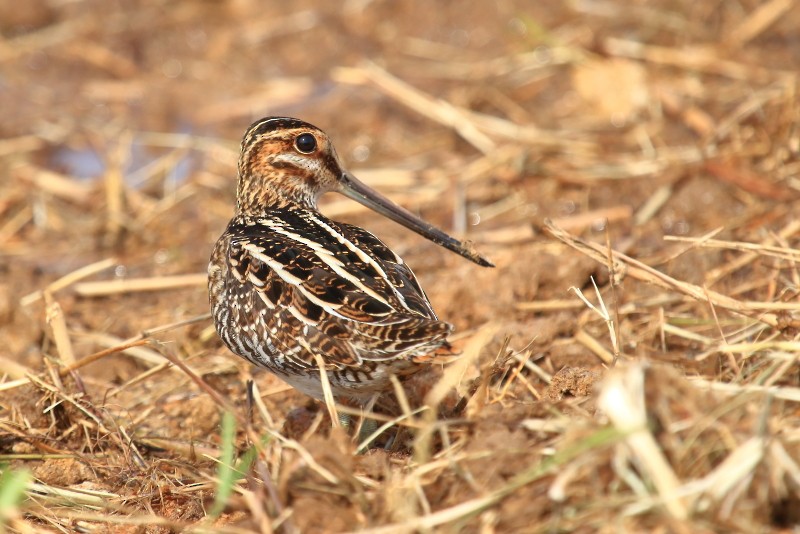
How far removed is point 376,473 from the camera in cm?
326

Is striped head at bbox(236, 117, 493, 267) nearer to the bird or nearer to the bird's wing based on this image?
the bird

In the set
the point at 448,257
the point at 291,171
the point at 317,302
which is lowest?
the point at 448,257

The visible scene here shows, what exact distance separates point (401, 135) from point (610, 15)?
1757mm

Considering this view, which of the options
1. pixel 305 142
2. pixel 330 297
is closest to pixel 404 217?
pixel 305 142

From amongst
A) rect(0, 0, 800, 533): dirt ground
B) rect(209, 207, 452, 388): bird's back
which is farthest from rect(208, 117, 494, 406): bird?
rect(0, 0, 800, 533): dirt ground

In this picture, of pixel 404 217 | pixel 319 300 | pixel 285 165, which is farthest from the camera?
pixel 285 165

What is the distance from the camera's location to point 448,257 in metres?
5.43

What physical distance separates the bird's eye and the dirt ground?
0.89 meters

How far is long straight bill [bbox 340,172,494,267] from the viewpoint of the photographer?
4027 millimetres

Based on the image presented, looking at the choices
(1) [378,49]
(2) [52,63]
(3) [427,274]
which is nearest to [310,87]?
(1) [378,49]

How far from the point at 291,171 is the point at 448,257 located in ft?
4.06

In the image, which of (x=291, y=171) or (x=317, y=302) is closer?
(x=317, y=302)

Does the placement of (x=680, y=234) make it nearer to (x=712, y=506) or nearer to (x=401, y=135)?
(x=401, y=135)

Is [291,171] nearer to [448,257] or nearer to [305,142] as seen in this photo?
[305,142]
